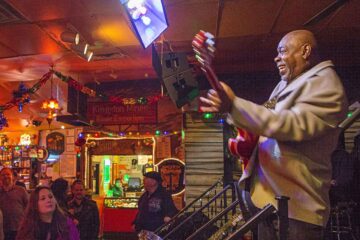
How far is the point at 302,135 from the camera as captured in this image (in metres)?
1.49

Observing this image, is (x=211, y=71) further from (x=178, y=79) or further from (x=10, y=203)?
(x=10, y=203)

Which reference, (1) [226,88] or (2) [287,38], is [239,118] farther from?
(2) [287,38]

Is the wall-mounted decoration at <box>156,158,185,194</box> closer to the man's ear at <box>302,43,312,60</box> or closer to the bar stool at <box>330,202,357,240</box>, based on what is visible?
the bar stool at <box>330,202,357,240</box>

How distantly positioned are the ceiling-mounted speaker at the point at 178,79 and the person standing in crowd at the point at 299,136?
2.52 metres

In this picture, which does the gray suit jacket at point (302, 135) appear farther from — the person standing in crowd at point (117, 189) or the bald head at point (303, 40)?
the person standing in crowd at point (117, 189)

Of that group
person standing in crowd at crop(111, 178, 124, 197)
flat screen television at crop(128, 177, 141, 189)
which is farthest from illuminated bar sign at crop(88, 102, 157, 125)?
person standing in crowd at crop(111, 178, 124, 197)

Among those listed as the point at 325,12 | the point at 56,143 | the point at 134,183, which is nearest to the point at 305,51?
the point at 325,12

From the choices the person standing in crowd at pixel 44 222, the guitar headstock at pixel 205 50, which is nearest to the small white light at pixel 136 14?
the person standing in crowd at pixel 44 222

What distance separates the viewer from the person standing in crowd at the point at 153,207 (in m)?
6.25

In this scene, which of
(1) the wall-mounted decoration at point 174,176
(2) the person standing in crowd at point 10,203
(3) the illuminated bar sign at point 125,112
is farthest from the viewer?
(1) the wall-mounted decoration at point 174,176

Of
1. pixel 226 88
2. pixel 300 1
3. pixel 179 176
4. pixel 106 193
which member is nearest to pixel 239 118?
pixel 226 88

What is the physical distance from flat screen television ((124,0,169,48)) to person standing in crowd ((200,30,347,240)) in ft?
8.36

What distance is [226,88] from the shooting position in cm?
154

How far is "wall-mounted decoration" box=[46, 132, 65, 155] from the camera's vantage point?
47.8 feet
